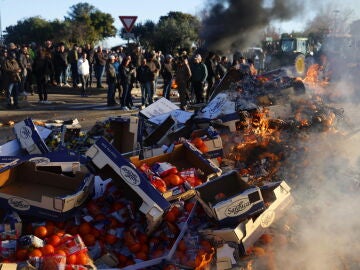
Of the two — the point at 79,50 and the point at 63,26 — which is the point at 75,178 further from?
the point at 63,26

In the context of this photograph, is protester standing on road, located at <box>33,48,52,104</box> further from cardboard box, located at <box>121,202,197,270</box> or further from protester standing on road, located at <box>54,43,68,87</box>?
cardboard box, located at <box>121,202,197,270</box>

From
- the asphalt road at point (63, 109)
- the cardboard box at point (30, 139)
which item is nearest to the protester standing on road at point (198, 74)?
the asphalt road at point (63, 109)

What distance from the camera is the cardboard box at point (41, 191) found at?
15.2ft

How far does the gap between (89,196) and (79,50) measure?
1267 centimetres

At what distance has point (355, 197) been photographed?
6309 millimetres

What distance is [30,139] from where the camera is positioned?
20.3 feet

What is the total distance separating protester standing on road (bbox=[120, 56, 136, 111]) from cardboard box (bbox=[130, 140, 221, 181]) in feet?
23.7

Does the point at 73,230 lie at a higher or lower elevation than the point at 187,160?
lower

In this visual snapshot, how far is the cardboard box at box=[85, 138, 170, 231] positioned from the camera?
179 inches

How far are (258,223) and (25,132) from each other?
11.4 feet

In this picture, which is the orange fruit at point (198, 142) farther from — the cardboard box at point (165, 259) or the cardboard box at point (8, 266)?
the cardboard box at point (8, 266)

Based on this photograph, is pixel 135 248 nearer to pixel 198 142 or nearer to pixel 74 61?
pixel 198 142

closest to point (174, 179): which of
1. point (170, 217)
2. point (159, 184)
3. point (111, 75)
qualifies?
point (159, 184)

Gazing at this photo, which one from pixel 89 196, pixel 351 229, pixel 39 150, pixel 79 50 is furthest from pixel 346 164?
pixel 79 50
